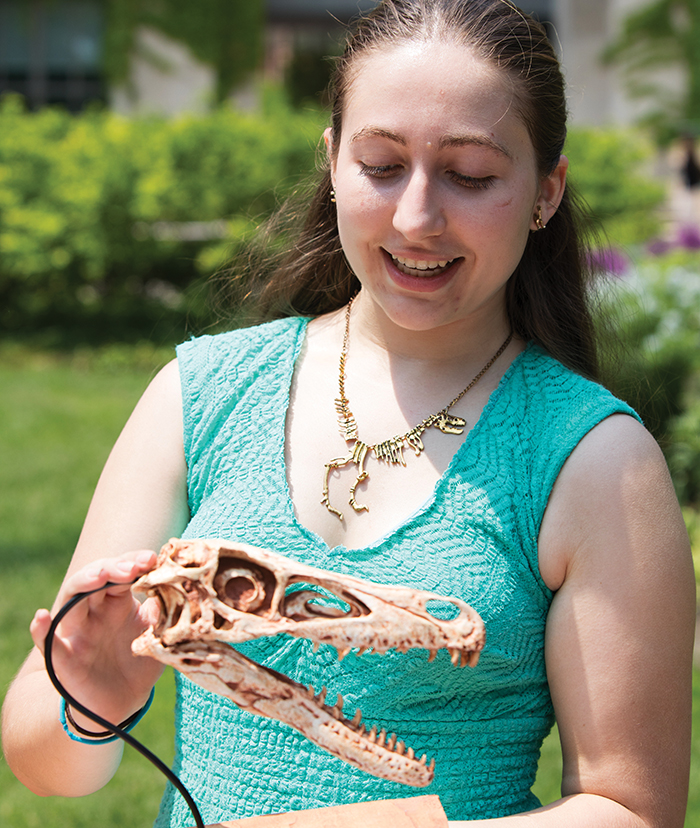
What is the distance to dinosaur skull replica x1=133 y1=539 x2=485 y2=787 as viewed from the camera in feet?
4.36

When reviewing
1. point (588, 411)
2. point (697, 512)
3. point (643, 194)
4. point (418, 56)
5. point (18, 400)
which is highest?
point (418, 56)

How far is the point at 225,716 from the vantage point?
175 cm

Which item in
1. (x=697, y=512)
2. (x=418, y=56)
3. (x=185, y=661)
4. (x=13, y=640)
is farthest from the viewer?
(x=697, y=512)

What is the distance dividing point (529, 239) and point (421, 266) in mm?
483

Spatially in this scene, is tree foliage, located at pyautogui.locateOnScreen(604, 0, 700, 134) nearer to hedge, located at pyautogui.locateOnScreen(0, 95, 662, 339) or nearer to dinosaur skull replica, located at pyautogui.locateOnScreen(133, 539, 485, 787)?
hedge, located at pyautogui.locateOnScreen(0, 95, 662, 339)

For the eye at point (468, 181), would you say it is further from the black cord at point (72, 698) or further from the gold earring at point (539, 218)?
the black cord at point (72, 698)

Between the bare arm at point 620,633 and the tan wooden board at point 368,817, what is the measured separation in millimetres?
273

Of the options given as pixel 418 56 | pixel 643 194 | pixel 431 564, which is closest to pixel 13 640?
Result: pixel 431 564

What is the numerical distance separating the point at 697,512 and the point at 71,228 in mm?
7224

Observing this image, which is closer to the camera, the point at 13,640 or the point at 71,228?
the point at 13,640

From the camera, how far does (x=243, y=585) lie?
4.54ft

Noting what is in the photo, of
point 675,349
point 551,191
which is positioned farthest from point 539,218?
point 675,349

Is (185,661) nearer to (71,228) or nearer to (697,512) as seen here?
(697,512)

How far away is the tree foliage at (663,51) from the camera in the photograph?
1933 centimetres
